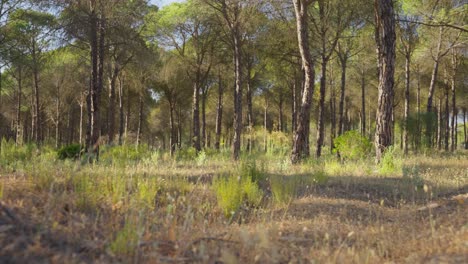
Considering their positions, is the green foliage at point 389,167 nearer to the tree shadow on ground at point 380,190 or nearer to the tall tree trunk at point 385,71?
the tree shadow on ground at point 380,190

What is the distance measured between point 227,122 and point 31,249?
34.7 m

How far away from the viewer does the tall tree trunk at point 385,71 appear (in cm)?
910

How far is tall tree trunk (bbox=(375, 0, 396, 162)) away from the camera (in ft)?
29.9

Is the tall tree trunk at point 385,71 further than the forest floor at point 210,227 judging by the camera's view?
Yes

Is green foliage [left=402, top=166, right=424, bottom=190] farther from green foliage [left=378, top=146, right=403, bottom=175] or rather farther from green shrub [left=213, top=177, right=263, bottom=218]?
green shrub [left=213, top=177, right=263, bottom=218]

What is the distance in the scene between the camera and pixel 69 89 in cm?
2398

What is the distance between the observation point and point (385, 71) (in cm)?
918

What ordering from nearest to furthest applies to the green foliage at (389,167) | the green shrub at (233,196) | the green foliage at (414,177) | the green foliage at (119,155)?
the green shrub at (233,196) < the green foliage at (414,177) < the green foliage at (389,167) < the green foliage at (119,155)

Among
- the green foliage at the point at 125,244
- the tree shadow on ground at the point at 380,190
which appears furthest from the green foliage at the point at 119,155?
the green foliage at the point at 125,244

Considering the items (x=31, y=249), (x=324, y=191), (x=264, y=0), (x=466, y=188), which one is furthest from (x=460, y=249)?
(x=264, y=0)

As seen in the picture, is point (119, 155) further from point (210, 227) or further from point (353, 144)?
point (210, 227)

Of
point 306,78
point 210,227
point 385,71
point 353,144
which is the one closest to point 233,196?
point 210,227

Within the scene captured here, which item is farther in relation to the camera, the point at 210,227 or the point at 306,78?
the point at 306,78

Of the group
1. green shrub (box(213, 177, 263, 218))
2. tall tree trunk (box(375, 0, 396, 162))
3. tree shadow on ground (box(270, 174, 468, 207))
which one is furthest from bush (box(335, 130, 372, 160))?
green shrub (box(213, 177, 263, 218))
